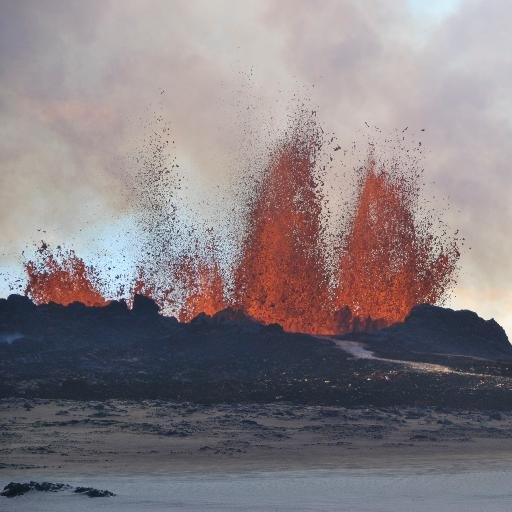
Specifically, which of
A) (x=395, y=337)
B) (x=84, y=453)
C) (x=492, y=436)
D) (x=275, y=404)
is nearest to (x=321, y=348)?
(x=395, y=337)

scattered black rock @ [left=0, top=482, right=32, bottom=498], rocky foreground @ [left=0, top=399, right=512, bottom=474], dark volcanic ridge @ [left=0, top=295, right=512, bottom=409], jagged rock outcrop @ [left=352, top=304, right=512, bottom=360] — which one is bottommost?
scattered black rock @ [left=0, top=482, right=32, bottom=498]

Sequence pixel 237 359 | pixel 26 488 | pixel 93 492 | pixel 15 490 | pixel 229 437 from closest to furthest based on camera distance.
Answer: pixel 93 492 < pixel 15 490 < pixel 26 488 < pixel 229 437 < pixel 237 359

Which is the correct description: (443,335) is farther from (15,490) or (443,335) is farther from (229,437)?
(15,490)

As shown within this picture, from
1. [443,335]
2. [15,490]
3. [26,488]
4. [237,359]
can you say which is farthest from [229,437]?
[443,335]

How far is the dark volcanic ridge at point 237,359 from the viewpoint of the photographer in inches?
2138

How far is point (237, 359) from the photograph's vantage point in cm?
6506

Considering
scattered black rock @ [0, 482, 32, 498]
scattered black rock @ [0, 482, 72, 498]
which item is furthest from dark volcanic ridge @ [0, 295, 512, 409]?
scattered black rock @ [0, 482, 32, 498]

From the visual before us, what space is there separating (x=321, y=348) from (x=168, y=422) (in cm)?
2352

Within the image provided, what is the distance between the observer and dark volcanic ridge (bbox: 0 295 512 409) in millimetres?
54312

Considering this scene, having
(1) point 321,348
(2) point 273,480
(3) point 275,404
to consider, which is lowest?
(2) point 273,480

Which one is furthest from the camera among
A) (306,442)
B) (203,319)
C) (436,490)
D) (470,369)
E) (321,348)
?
(203,319)

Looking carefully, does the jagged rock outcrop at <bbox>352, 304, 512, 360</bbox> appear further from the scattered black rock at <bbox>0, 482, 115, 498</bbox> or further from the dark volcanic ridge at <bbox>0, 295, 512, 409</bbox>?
the scattered black rock at <bbox>0, 482, 115, 498</bbox>

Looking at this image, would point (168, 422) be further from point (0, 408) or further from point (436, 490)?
point (436, 490)

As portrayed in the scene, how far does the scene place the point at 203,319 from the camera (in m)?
73.2
